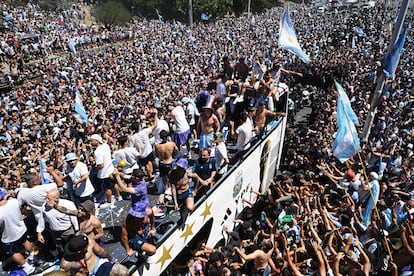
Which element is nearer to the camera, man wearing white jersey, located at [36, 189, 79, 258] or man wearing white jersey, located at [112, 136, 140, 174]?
man wearing white jersey, located at [36, 189, 79, 258]

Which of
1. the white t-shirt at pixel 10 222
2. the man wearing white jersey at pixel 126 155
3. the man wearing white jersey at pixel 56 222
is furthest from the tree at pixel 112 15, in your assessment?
the white t-shirt at pixel 10 222

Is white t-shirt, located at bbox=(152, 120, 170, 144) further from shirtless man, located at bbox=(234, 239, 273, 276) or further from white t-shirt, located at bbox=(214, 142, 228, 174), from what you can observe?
shirtless man, located at bbox=(234, 239, 273, 276)

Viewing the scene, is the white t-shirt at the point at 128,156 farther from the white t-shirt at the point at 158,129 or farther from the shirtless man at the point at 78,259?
the shirtless man at the point at 78,259

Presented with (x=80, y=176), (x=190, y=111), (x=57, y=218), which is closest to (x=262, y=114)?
(x=190, y=111)

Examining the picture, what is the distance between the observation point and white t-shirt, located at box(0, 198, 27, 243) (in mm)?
4301

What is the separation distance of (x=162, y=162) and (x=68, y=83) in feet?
49.7

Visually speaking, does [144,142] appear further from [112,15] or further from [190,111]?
[112,15]

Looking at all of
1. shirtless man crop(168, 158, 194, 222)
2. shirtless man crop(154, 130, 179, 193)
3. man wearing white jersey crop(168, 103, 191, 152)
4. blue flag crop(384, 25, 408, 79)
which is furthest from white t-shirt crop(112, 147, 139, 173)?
blue flag crop(384, 25, 408, 79)

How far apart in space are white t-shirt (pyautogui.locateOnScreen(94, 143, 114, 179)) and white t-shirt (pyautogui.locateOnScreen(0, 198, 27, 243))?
5.01 feet

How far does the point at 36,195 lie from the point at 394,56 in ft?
32.4

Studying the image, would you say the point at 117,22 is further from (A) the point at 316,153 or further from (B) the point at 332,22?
(A) the point at 316,153

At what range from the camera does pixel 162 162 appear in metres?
5.94

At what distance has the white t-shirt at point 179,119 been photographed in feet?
23.2

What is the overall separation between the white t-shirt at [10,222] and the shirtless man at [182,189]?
222 centimetres
